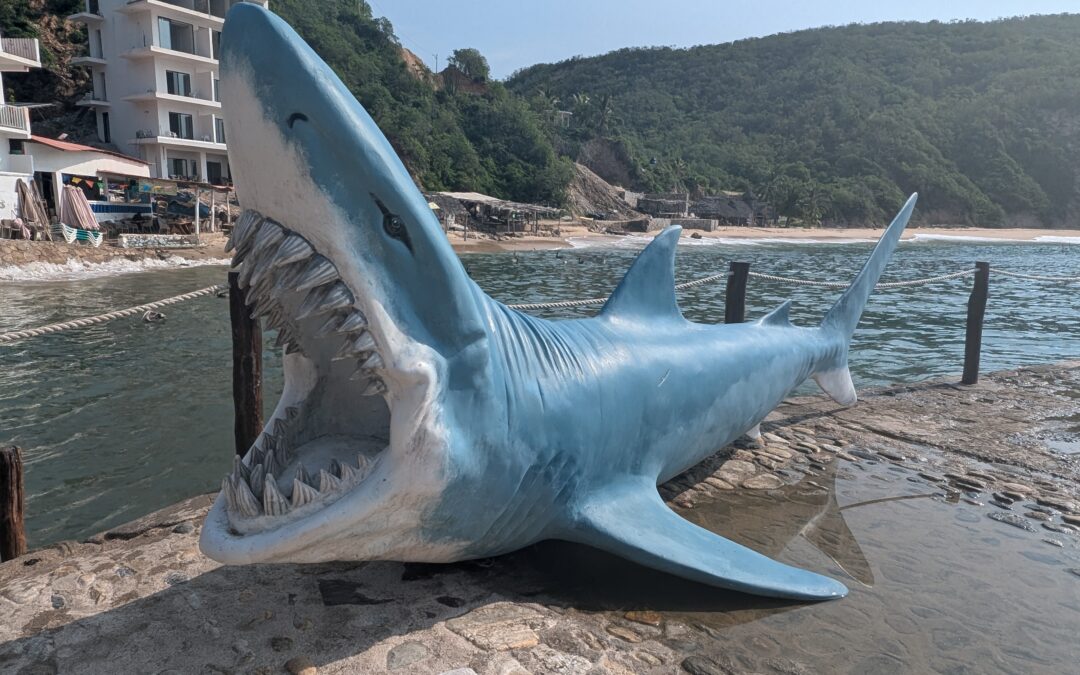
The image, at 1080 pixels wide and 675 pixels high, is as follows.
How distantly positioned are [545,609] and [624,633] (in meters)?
0.34

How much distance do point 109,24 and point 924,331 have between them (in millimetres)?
46770

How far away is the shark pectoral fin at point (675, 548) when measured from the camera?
2.78 m

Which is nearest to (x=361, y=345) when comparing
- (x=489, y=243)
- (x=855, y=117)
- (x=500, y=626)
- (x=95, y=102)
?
(x=500, y=626)

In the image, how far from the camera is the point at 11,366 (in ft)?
35.1

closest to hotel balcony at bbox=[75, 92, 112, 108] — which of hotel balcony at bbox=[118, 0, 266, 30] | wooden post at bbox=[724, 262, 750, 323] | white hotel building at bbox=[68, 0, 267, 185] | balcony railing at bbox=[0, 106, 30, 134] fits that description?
white hotel building at bbox=[68, 0, 267, 185]

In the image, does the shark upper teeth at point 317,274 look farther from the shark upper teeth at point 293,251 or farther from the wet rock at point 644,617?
the wet rock at point 644,617

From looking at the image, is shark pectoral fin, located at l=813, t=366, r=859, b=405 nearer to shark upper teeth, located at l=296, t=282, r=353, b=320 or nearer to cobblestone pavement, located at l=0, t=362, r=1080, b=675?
cobblestone pavement, located at l=0, t=362, r=1080, b=675

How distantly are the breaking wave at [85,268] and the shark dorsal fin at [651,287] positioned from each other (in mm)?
24050

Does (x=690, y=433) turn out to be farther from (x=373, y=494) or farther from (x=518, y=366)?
(x=373, y=494)

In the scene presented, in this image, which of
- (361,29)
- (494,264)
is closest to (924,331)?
(494,264)

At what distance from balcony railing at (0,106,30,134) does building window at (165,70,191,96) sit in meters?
13.1

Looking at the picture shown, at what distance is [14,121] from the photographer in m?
28.3

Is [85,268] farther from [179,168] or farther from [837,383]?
[837,383]

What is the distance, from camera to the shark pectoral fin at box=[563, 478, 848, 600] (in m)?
2.78
